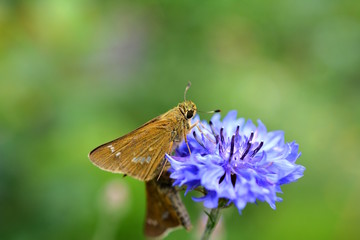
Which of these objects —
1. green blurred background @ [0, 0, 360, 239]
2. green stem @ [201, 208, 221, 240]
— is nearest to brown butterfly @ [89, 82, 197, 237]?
green stem @ [201, 208, 221, 240]

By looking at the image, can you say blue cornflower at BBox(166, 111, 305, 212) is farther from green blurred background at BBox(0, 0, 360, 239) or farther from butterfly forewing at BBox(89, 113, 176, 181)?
green blurred background at BBox(0, 0, 360, 239)

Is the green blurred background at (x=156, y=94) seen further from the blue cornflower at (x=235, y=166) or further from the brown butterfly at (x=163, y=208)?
the blue cornflower at (x=235, y=166)

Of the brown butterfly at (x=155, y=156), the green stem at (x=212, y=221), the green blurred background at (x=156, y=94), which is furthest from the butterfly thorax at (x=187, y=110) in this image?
the green blurred background at (x=156, y=94)

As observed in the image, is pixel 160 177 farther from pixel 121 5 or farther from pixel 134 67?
pixel 121 5

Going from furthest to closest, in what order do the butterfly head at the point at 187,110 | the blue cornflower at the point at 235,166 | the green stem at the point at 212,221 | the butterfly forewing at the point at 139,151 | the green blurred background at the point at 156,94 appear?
1. the green blurred background at the point at 156,94
2. the butterfly head at the point at 187,110
3. the butterfly forewing at the point at 139,151
4. the green stem at the point at 212,221
5. the blue cornflower at the point at 235,166

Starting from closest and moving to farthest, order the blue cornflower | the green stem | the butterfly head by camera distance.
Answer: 1. the blue cornflower
2. the green stem
3. the butterfly head

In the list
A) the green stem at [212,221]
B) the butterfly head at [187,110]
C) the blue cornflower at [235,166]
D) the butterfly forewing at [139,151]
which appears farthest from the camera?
the butterfly head at [187,110]

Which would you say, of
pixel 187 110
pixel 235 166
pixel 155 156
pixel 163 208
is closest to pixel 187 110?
pixel 187 110
